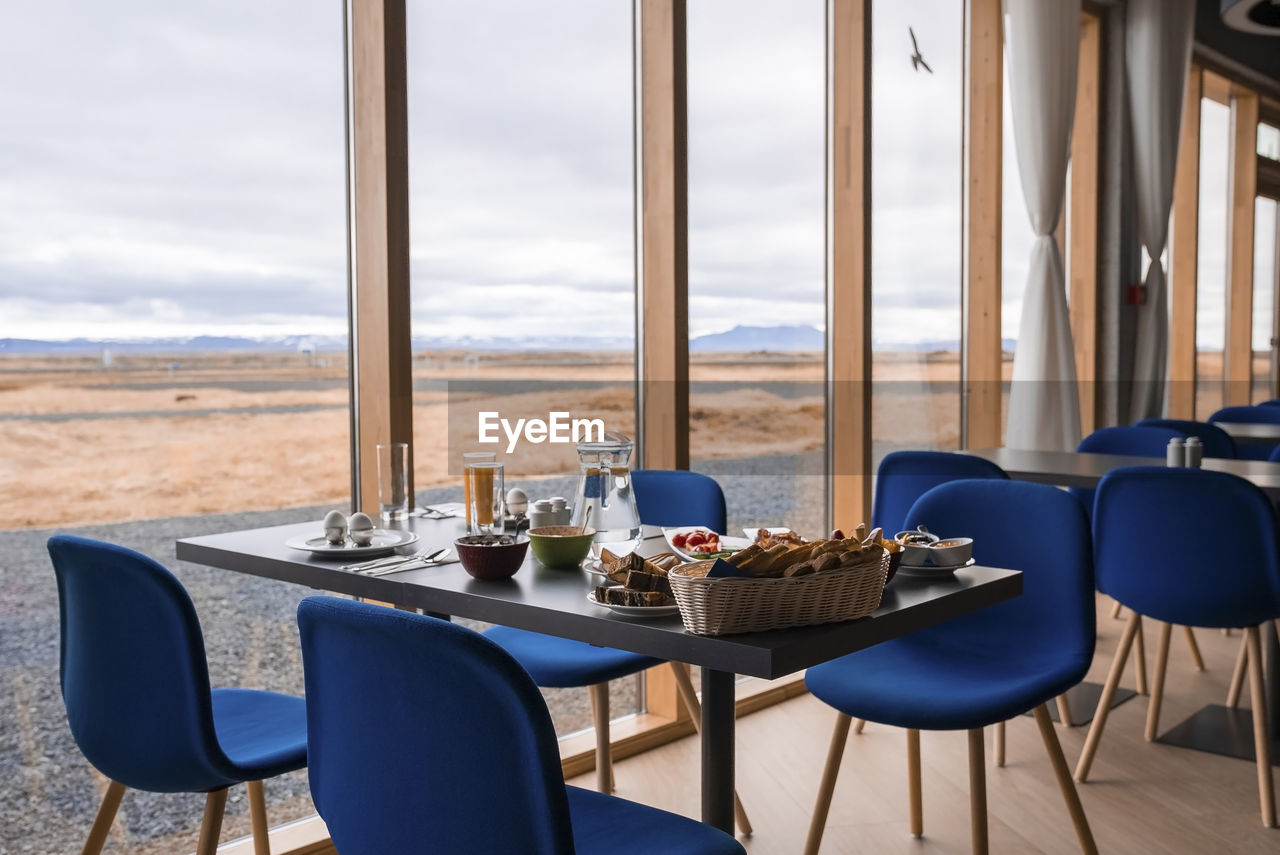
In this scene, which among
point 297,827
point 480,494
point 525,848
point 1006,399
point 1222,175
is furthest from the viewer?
point 1222,175

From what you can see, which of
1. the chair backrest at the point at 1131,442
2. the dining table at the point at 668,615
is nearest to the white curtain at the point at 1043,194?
the chair backrest at the point at 1131,442

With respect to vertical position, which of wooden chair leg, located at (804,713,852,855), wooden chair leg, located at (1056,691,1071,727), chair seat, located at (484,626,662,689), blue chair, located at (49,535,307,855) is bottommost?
wooden chair leg, located at (1056,691,1071,727)

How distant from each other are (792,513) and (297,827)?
2.60m

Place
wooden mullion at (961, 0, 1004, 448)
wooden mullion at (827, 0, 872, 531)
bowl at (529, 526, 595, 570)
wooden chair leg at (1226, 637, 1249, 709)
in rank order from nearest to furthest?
1. bowl at (529, 526, 595, 570)
2. wooden chair leg at (1226, 637, 1249, 709)
3. wooden mullion at (827, 0, 872, 531)
4. wooden mullion at (961, 0, 1004, 448)

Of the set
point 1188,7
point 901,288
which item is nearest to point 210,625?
point 901,288

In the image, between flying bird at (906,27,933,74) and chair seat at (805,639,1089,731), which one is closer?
chair seat at (805,639,1089,731)

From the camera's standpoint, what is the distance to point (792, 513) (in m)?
4.56

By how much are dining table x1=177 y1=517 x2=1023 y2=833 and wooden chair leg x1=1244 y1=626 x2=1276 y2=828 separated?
131 centimetres

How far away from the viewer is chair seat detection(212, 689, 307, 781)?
1647mm

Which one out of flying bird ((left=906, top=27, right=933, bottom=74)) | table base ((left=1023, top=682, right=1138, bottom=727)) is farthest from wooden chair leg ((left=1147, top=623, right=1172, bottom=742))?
flying bird ((left=906, top=27, right=933, bottom=74))

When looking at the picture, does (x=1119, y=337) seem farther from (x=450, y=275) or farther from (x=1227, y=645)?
(x=450, y=275)

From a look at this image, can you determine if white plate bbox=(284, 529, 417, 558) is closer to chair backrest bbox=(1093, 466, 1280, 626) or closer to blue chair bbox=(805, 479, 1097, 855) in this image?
blue chair bbox=(805, 479, 1097, 855)

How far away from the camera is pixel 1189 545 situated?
100 inches

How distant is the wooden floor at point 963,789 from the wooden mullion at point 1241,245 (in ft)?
17.1
